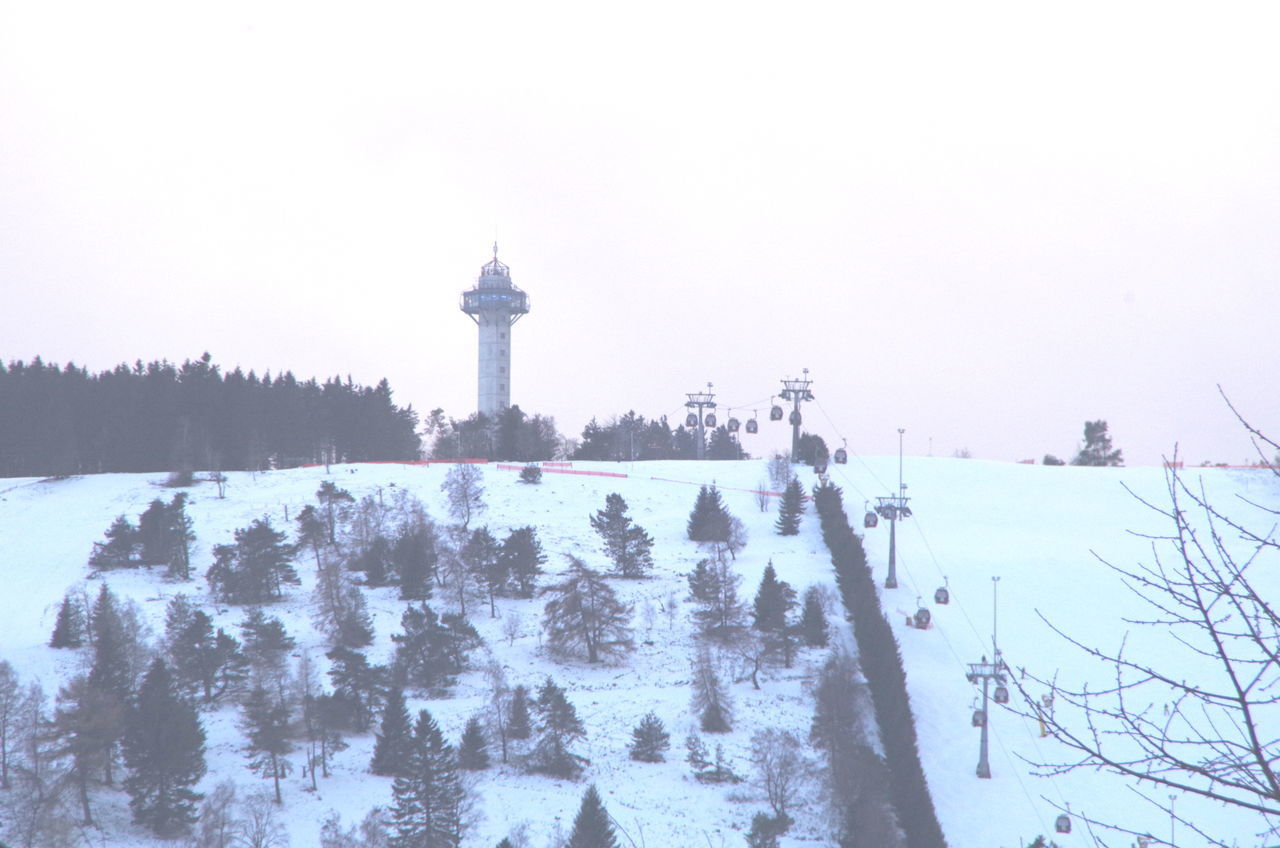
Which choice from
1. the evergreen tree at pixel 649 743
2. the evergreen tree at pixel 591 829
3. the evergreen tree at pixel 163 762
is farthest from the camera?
the evergreen tree at pixel 649 743

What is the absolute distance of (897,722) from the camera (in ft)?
123

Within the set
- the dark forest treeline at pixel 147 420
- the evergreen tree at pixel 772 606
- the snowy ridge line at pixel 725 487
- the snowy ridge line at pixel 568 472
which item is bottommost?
the evergreen tree at pixel 772 606

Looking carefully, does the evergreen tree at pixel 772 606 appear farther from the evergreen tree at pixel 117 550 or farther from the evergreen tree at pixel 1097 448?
the evergreen tree at pixel 1097 448

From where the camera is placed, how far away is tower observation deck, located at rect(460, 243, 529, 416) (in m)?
131

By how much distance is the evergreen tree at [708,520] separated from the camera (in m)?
68.8

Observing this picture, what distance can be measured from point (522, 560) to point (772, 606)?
1659 centimetres

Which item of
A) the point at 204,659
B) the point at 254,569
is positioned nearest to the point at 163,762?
the point at 204,659

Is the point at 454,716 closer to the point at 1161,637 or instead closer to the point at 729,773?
the point at 729,773

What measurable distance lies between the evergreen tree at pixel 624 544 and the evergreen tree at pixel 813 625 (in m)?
14.2

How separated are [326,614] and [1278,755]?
51648 mm

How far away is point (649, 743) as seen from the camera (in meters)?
39.7

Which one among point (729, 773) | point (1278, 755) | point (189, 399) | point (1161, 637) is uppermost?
point (189, 399)

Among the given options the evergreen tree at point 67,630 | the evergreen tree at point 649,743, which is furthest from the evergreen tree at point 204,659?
the evergreen tree at point 649,743

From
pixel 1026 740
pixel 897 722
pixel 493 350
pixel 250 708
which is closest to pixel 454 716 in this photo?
pixel 250 708
